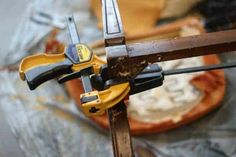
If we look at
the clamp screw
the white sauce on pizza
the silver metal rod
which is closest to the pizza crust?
the white sauce on pizza

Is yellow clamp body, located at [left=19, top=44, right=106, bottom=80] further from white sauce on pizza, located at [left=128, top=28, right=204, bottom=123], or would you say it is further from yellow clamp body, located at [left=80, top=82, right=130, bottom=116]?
white sauce on pizza, located at [left=128, top=28, right=204, bottom=123]

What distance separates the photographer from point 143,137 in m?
1.34

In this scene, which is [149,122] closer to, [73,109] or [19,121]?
[73,109]

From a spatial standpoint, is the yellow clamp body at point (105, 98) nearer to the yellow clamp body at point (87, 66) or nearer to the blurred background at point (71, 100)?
the yellow clamp body at point (87, 66)

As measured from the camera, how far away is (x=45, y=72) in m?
0.80

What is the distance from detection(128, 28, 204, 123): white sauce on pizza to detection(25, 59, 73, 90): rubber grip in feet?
1.97

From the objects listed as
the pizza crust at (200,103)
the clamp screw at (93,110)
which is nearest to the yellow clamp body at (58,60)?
the clamp screw at (93,110)

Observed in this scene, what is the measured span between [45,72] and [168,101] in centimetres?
73

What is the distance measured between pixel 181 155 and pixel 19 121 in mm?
645

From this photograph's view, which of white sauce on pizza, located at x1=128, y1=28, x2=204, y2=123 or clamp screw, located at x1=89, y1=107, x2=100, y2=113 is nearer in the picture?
clamp screw, located at x1=89, y1=107, x2=100, y2=113

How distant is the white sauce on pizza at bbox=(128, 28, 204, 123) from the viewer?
1.37 meters

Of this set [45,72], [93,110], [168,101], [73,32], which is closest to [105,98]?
[93,110]

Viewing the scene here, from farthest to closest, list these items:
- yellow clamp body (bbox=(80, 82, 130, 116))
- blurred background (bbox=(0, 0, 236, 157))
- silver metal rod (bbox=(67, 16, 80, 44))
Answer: blurred background (bbox=(0, 0, 236, 157)) < silver metal rod (bbox=(67, 16, 80, 44)) < yellow clamp body (bbox=(80, 82, 130, 116))

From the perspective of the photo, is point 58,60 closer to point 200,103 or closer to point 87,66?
point 87,66
